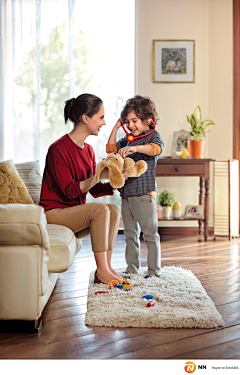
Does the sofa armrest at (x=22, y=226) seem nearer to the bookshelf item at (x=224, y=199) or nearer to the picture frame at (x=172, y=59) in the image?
the bookshelf item at (x=224, y=199)

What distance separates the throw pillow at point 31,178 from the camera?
237 centimetres

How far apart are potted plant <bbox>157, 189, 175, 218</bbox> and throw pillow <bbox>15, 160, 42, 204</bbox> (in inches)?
61.5

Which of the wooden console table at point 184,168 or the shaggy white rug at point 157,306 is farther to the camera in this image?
the wooden console table at point 184,168

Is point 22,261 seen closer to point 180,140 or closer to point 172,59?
point 180,140

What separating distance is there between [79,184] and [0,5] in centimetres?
260

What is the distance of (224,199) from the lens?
359 cm

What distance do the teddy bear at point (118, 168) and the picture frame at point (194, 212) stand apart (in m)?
1.70

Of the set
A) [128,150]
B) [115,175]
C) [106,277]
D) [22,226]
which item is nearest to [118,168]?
[115,175]
